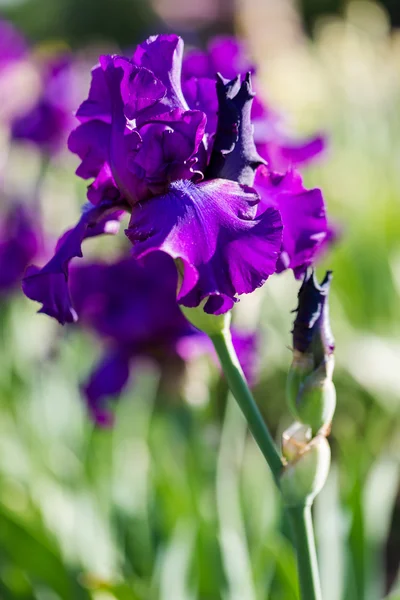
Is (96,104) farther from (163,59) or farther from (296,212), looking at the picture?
(296,212)

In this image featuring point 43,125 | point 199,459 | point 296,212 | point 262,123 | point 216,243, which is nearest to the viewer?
point 216,243

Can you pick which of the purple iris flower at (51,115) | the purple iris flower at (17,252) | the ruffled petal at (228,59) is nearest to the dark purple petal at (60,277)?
the ruffled petal at (228,59)

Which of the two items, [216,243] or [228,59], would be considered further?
→ [228,59]

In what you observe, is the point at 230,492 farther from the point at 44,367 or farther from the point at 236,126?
A: the point at 236,126

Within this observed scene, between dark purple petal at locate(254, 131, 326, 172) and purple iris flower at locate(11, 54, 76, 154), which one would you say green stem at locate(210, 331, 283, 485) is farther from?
purple iris flower at locate(11, 54, 76, 154)

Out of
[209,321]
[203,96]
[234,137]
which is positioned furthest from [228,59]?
[209,321]

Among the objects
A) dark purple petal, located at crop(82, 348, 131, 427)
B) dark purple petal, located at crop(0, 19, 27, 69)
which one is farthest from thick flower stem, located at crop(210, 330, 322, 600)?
dark purple petal, located at crop(0, 19, 27, 69)

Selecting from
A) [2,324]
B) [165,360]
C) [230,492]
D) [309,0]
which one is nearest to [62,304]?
[165,360]
